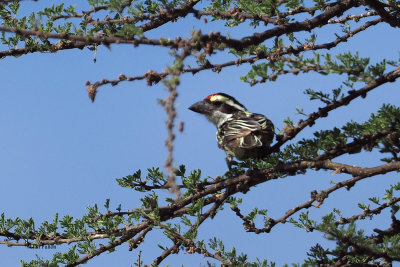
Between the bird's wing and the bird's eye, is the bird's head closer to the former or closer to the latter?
the bird's eye

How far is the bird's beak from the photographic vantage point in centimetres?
808

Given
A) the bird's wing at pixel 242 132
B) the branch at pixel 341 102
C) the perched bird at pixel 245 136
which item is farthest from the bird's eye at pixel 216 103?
the branch at pixel 341 102

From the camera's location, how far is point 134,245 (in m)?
6.21

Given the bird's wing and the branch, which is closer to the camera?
the branch

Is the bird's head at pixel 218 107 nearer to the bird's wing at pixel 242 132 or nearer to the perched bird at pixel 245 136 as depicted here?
the perched bird at pixel 245 136

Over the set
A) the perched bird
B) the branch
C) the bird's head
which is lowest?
the branch

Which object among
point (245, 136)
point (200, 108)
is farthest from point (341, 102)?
point (200, 108)

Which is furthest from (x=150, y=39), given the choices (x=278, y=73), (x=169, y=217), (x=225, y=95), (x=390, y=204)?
(x=225, y=95)

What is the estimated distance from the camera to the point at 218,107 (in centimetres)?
805

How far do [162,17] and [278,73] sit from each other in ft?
7.52

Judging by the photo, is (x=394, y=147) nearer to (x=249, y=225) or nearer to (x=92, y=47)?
(x=249, y=225)

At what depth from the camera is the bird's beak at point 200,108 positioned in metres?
8.08

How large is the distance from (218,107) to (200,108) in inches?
10.3

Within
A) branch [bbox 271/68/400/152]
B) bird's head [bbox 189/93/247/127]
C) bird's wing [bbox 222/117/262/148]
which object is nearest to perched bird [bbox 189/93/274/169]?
bird's wing [bbox 222/117/262/148]
